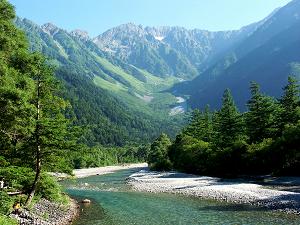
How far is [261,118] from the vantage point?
83.6 m

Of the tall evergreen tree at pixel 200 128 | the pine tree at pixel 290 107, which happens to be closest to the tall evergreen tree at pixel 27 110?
the pine tree at pixel 290 107

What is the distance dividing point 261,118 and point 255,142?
5.79 m

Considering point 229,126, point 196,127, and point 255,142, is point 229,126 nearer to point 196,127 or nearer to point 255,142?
point 255,142

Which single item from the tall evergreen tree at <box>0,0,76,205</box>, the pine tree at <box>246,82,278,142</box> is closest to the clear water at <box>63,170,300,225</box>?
the tall evergreen tree at <box>0,0,76,205</box>

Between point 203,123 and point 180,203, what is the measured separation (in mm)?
70114

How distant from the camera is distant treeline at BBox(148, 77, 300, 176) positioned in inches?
2755

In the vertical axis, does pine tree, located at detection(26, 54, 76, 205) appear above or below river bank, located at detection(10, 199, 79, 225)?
above

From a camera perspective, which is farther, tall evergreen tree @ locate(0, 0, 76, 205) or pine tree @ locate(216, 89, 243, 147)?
pine tree @ locate(216, 89, 243, 147)

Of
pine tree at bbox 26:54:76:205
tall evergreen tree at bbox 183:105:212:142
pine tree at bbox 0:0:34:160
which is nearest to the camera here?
pine tree at bbox 0:0:34:160

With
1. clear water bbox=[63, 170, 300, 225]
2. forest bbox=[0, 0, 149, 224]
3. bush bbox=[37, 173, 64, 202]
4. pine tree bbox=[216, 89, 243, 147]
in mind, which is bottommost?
clear water bbox=[63, 170, 300, 225]

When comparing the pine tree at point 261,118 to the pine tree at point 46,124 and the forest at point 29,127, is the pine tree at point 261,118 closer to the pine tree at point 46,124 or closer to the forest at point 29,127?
the forest at point 29,127

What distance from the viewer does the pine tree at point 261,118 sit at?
8269 cm

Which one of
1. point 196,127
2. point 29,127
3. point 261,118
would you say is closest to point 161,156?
point 196,127

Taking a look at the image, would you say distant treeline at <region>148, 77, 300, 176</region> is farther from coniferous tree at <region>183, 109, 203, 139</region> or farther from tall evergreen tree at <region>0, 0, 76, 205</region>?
tall evergreen tree at <region>0, 0, 76, 205</region>
